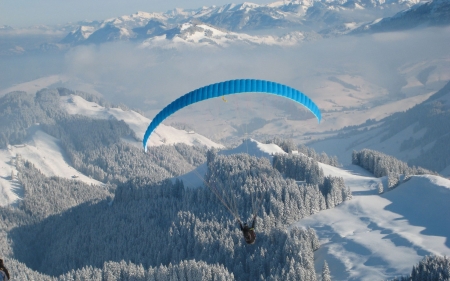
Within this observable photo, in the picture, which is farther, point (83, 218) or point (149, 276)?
point (83, 218)

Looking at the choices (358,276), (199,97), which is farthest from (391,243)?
(199,97)

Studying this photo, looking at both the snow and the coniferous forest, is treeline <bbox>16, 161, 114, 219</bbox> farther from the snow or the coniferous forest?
the snow

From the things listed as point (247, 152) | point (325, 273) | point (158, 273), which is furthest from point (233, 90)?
point (247, 152)

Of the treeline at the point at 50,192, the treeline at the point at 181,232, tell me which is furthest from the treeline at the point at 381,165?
the treeline at the point at 50,192

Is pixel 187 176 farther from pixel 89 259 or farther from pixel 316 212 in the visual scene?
pixel 316 212

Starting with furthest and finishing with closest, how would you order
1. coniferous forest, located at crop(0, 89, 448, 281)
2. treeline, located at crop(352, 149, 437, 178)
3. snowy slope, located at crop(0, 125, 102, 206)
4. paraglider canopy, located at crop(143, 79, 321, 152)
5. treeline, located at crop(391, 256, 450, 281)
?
1. snowy slope, located at crop(0, 125, 102, 206)
2. treeline, located at crop(352, 149, 437, 178)
3. coniferous forest, located at crop(0, 89, 448, 281)
4. treeline, located at crop(391, 256, 450, 281)
5. paraglider canopy, located at crop(143, 79, 321, 152)

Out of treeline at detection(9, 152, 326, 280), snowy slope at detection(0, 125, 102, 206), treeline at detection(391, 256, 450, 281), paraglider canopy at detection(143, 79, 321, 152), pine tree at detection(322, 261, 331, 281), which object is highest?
paraglider canopy at detection(143, 79, 321, 152)

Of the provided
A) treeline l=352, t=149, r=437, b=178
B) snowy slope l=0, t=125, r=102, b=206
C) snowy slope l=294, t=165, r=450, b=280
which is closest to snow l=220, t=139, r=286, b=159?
treeline l=352, t=149, r=437, b=178
